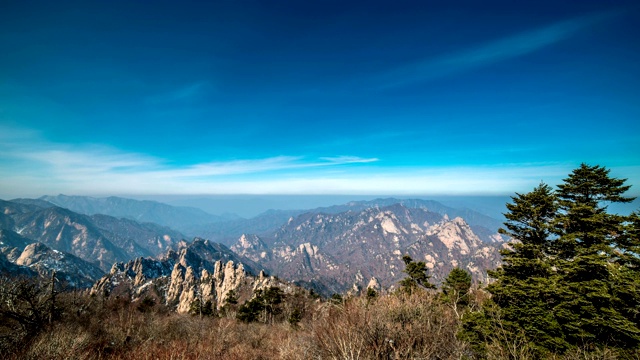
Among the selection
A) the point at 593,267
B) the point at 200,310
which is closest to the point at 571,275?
the point at 593,267

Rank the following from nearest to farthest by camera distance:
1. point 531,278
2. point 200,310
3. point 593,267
Result: point 593,267, point 531,278, point 200,310

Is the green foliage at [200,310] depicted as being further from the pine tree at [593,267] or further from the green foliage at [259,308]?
the pine tree at [593,267]

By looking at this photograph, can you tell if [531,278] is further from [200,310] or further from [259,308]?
[200,310]

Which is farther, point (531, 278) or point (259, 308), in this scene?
point (259, 308)

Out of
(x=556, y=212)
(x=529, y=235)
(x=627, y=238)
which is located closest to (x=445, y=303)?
(x=529, y=235)

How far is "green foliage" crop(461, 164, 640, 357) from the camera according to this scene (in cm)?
1809

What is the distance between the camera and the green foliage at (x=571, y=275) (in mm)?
18094

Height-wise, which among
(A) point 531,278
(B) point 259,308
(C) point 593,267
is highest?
(C) point 593,267

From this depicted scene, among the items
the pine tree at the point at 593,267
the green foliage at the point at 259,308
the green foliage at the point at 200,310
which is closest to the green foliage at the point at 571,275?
the pine tree at the point at 593,267

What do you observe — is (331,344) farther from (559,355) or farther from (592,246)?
(592,246)

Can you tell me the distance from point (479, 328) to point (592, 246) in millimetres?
11970

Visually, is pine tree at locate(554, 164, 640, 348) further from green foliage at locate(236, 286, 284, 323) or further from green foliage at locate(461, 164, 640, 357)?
green foliage at locate(236, 286, 284, 323)

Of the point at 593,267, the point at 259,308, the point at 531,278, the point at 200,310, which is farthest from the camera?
the point at 200,310

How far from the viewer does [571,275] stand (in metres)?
21.6
